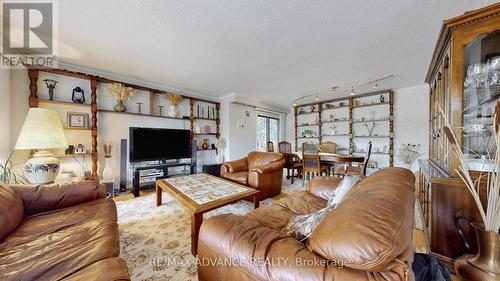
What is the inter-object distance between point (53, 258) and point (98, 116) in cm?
315

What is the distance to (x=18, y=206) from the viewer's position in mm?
1282

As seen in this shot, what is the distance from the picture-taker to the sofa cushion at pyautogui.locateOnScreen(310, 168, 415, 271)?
524 millimetres

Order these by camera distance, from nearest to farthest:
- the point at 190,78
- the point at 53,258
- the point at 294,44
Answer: the point at 53,258 < the point at 294,44 < the point at 190,78

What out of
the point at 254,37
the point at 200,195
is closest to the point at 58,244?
the point at 200,195

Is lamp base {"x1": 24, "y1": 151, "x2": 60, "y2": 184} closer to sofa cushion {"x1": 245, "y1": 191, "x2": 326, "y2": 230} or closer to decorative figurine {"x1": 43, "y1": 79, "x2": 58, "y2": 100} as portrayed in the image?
decorative figurine {"x1": 43, "y1": 79, "x2": 58, "y2": 100}

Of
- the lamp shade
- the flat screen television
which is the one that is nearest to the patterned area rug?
the flat screen television

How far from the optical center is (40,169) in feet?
6.66

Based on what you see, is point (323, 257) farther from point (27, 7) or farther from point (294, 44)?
point (27, 7)

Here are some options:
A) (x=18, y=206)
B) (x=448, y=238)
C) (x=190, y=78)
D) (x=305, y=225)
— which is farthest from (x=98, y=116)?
(x=448, y=238)

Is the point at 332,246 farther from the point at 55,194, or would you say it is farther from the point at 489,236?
the point at 55,194

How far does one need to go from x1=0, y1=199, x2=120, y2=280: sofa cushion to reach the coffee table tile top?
726 millimetres

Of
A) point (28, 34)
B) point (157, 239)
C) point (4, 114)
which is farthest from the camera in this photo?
point (4, 114)

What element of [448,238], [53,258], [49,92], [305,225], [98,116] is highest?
[49,92]

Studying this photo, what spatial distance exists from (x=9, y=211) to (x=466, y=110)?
350cm
